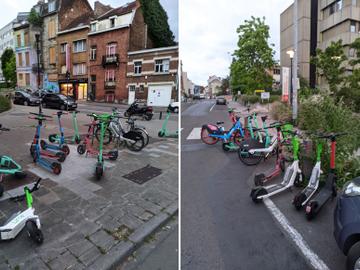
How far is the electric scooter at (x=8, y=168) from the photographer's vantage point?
1.10 meters

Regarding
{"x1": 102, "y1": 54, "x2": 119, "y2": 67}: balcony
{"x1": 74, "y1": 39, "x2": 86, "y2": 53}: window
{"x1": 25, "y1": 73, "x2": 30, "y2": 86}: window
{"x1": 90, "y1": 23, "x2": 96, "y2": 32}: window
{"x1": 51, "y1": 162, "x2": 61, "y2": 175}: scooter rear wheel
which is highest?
{"x1": 90, "y1": 23, "x2": 96, "y2": 32}: window

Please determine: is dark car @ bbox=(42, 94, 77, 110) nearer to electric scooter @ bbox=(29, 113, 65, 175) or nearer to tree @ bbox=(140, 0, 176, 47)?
electric scooter @ bbox=(29, 113, 65, 175)

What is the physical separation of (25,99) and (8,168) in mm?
312

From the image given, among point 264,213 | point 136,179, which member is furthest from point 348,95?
point 136,179

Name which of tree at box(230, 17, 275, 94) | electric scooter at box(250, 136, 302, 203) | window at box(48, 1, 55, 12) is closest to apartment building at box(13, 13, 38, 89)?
window at box(48, 1, 55, 12)

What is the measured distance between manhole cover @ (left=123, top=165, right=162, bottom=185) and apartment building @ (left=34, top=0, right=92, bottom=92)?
0.82 metres

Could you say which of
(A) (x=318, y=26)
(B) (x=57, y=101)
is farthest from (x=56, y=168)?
(A) (x=318, y=26)

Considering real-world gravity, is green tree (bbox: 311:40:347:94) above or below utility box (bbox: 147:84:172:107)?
above

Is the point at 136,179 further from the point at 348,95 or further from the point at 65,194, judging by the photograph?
the point at 348,95

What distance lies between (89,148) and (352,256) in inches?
72.2

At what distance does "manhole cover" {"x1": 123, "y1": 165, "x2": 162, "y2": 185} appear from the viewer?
176 cm

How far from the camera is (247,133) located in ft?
13.6

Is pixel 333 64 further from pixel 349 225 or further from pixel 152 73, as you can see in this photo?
pixel 152 73

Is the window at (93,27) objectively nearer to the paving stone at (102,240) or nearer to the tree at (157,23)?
the tree at (157,23)
